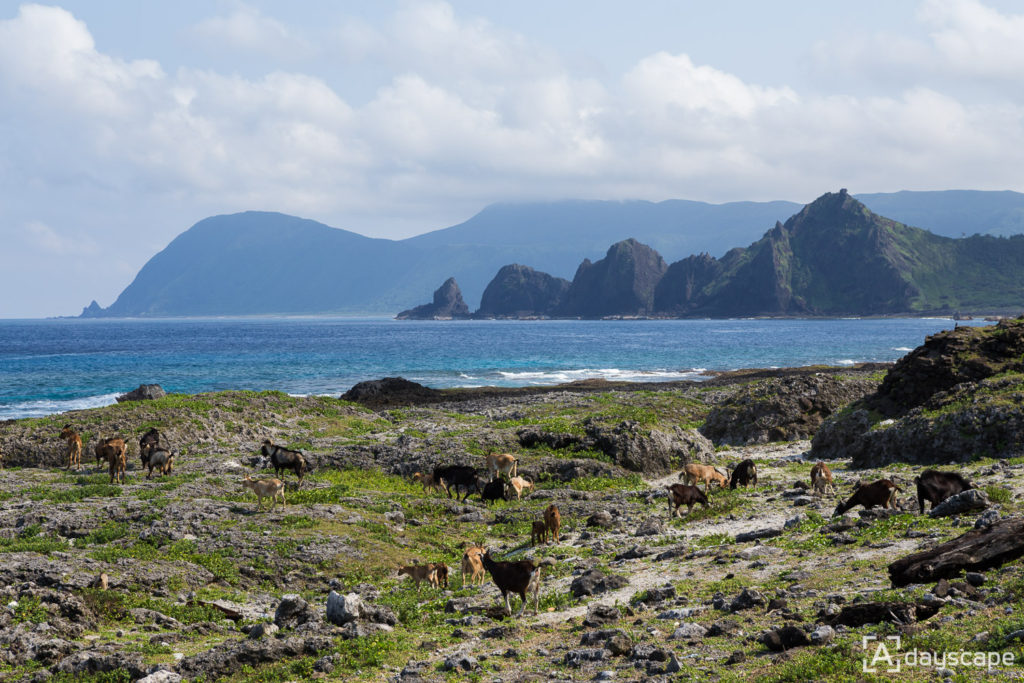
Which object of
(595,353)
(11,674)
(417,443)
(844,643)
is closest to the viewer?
(844,643)

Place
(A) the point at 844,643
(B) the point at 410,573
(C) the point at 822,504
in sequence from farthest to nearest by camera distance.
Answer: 1. (C) the point at 822,504
2. (B) the point at 410,573
3. (A) the point at 844,643

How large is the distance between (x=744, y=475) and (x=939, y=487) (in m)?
8.91

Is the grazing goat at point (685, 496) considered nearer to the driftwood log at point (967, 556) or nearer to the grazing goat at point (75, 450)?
the driftwood log at point (967, 556)

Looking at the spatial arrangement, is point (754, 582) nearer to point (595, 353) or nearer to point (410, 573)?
point (410, 573)

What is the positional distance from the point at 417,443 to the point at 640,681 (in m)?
24.2

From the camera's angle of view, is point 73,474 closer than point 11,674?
No

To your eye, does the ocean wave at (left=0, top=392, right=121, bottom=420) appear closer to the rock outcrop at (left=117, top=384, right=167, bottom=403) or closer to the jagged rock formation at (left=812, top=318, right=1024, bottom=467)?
the rock outcrop at (left=117, top=384, right=167, bottom=403)

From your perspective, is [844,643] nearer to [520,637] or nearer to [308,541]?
[520,637]

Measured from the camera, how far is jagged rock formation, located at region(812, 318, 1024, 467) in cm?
2738

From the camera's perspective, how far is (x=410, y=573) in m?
18.4

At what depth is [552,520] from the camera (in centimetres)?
2166

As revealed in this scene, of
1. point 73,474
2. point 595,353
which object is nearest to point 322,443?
point 73,474

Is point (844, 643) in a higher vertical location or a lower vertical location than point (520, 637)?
higher

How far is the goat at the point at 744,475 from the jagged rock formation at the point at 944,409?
21.0 feet
